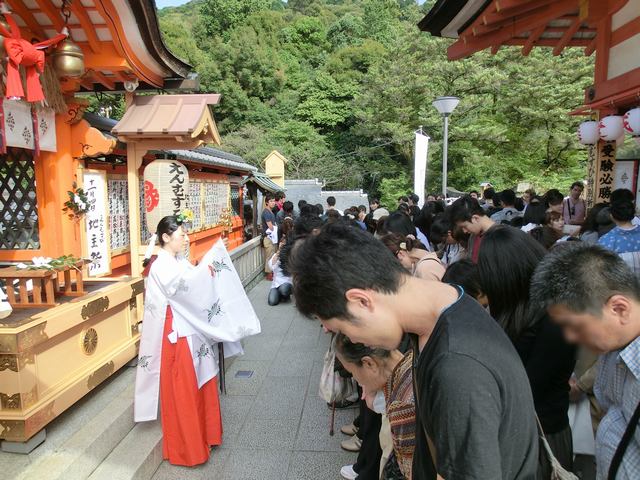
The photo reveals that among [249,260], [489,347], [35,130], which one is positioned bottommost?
[249,260]

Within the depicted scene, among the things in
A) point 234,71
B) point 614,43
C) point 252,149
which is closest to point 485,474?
point 614,43

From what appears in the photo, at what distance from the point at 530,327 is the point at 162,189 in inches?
195

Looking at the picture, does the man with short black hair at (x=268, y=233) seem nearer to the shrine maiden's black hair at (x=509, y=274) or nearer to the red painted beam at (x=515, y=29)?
the red painted beam at (x=515, y=29)

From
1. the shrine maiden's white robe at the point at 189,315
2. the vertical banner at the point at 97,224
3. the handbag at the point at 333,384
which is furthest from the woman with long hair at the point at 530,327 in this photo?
the vertical banner at the point at 97,224

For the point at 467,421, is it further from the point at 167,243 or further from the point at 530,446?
the point at 167,243

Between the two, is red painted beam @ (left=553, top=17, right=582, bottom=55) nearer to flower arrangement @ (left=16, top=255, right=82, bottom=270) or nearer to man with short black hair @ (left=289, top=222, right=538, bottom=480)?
man with short black hair @ (left=289, top=222, right=538, bottom=480)

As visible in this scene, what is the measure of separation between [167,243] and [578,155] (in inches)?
919

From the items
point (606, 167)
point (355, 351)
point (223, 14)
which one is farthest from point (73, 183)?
point (223, 14)

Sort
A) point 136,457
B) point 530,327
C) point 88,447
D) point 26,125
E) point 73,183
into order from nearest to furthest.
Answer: point 530,327 < point 88,447 < point 136,457 < point 26,125 < point 73,183

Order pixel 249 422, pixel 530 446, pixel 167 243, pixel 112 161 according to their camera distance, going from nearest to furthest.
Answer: pixel 530 446 → pixel 167 243 → pixel 249 422 → pixel 112 161

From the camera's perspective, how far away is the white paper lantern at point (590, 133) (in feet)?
23.7

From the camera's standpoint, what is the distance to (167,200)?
19.3 ft

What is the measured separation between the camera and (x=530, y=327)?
2.12 meters

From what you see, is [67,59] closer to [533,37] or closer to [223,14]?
[533,37]
